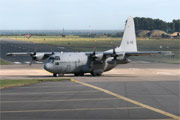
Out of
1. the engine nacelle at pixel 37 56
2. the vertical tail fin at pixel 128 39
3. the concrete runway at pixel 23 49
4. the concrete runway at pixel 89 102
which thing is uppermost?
the vertical tail fin at pixel 128 39

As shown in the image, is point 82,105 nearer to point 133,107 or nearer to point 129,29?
point 133,107

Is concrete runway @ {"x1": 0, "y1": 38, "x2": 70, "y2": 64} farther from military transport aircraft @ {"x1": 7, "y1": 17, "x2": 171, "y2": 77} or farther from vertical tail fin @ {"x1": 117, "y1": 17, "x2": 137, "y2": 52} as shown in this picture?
vertical tail fin @ {"x1": 117, "y1": 17, "x2": 137, "y2": 52}

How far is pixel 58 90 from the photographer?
3259cm

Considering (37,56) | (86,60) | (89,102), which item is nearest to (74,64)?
(86,60)

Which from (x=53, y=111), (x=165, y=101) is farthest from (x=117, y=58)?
(x=53, y=111)

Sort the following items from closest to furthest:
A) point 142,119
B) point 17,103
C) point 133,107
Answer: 1. point 142,119
2. point 133,107
3. point 17,103

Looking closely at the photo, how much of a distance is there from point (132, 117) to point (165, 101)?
6.55 metres

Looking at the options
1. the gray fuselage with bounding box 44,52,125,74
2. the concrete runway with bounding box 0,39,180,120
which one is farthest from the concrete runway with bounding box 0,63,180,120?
the gray fuselage with bounding box 44,52,125,74

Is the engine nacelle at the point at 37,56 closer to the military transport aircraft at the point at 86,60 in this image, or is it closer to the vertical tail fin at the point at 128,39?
the military transport aircraft at the point at 86,60

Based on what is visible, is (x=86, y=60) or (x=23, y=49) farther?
(x=23, y=49)

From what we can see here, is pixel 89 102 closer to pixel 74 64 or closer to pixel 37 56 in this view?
pixel 74 64

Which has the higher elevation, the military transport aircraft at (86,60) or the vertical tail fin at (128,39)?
the vertical tail fin at (128,39)

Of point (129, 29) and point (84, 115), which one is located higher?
point (129, 29)

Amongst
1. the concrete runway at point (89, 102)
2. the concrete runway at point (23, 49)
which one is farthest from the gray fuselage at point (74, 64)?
the concrete runway at point (23, 49)
